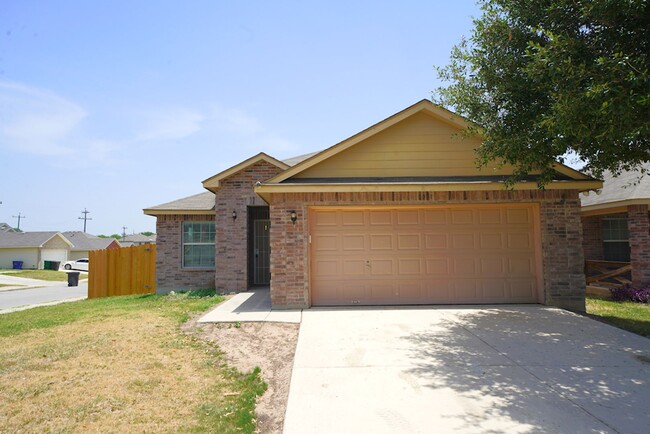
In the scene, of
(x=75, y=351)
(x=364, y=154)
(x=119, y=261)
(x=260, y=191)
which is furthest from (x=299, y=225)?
(x=119, y=261)

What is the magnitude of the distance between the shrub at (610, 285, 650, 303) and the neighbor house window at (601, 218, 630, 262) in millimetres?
2554

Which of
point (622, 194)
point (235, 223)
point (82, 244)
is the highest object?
point (622, 194)

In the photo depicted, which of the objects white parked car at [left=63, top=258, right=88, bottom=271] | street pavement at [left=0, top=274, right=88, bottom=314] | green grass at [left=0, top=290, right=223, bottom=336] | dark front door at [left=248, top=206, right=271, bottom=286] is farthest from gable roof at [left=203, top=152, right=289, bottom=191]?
white parked car at [left=63, top=258, right=88, bottom=271]

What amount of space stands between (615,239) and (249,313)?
44.7ft

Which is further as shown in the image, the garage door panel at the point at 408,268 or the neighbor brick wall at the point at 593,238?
the neighbor brick wall at the point at 593,238

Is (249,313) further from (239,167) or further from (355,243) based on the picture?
(239,167)

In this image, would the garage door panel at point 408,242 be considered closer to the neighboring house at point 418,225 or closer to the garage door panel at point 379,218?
the neighboring house at point 418,225

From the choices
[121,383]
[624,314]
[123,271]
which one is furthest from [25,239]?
[624,314]

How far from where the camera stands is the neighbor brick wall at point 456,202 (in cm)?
916

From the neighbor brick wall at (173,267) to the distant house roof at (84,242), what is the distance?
4716 centimetres

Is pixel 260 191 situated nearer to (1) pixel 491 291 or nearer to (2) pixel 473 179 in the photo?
(2) pixel 473 179

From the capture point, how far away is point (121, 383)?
5.19 metres

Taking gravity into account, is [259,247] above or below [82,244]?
below

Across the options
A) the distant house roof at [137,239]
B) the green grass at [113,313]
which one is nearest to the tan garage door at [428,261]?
the green grass at [113,313]
